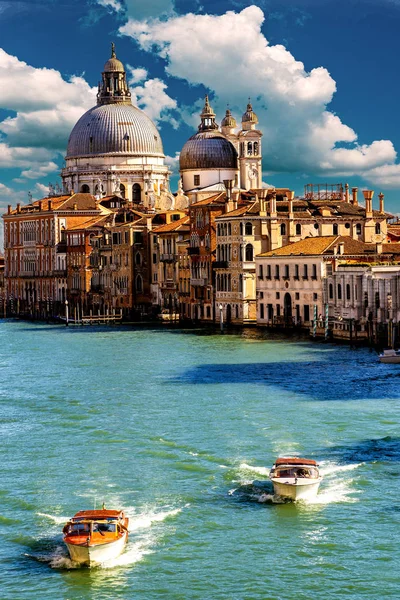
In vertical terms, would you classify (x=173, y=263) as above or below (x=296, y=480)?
above

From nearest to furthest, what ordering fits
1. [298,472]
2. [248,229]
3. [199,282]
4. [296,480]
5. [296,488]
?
1. [296,488]
2. [296,480]
3. [298,472]
4. [248,229]
5. [199,282]

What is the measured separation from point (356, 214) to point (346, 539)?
49301mm

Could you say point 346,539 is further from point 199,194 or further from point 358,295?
point 199,194

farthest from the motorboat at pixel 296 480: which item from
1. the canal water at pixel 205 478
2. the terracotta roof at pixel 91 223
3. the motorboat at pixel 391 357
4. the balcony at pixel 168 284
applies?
the terracotta roof at pixel 91 223

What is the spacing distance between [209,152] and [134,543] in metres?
76.9

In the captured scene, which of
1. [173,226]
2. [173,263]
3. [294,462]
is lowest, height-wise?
[294,462]

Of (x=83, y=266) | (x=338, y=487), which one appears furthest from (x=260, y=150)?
(x=338, y=487)

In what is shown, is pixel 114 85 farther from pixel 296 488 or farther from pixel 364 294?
pixel 296 488

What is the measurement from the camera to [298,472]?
72.6 feet

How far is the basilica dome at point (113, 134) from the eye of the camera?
340ft

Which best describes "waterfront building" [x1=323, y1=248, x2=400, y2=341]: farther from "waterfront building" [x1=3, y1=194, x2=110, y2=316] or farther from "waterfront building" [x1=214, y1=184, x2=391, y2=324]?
"waterfront building" [x1=3, y1=194, x2=110, y2=316]

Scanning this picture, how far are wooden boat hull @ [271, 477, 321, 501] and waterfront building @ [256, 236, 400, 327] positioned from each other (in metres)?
29.8

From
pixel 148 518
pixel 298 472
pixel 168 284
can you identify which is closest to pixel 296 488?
pixel 298 472

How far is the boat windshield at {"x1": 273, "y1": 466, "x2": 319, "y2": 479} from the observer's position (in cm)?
2211
